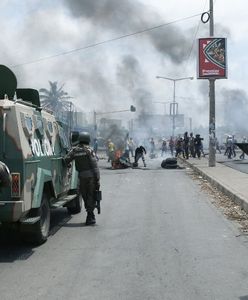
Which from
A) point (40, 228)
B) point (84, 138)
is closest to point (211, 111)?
point (84, 138)

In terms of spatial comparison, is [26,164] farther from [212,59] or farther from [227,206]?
[212,59]

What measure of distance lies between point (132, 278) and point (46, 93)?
262 ft

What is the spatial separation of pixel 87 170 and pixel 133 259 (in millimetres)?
2577

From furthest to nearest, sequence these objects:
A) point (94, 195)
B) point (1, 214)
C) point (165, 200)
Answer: point (165, 200) < point (94, 195) < point (1, 214)

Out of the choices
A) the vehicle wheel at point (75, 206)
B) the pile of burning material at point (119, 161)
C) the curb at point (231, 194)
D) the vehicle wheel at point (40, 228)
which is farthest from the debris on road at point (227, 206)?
the pile of burning material at point (119, 161)

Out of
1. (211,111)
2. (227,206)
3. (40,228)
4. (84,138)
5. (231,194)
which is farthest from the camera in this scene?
(211,111)

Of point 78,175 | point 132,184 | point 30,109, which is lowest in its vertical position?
point 132,184

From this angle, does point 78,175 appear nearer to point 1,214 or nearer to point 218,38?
point 1,214

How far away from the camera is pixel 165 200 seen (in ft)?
38.1

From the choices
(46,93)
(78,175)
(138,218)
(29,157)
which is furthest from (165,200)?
(46,93)

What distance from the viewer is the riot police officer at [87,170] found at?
326 inches

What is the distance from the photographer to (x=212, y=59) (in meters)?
21.1

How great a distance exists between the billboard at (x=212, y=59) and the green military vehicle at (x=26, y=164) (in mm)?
13968

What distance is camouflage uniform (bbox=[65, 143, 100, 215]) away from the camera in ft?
27.1
